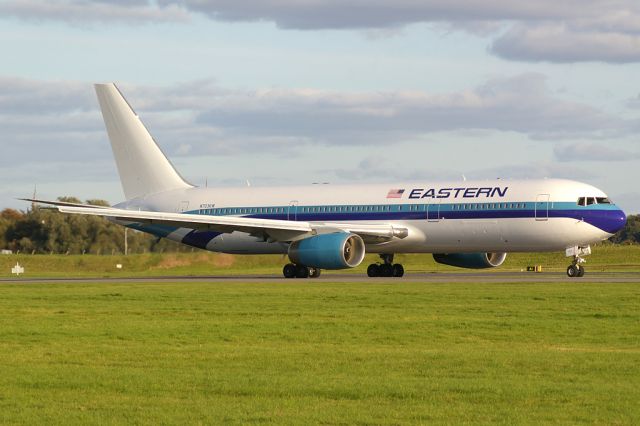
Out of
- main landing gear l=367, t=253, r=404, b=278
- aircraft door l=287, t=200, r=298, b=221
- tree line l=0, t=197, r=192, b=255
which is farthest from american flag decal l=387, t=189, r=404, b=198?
tree line l=0, t=197, r=192, b=255

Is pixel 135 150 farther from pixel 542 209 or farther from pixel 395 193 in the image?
pixel 542 209

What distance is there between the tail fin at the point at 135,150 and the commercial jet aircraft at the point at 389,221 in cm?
214

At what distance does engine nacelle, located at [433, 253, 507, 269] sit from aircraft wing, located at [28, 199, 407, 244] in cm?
487

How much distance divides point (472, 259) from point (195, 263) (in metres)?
17.9

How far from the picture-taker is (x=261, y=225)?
50500 millimetres

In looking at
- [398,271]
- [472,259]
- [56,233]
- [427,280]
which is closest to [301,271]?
[398,271]

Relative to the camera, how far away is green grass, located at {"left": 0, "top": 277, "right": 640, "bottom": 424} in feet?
43.2

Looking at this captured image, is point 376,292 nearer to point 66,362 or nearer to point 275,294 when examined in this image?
point 275,294

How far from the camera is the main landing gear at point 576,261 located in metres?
48.1

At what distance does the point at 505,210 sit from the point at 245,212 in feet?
44.8

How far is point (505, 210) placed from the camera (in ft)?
Answer: 161

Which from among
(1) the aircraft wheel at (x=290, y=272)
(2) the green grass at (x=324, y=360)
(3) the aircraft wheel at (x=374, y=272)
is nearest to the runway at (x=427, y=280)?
(1) the aircraft wheel at (x=290, y=272)

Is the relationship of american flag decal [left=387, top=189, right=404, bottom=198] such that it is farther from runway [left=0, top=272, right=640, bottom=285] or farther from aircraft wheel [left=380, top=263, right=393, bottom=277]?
runway [left=0, top=272, right=640, bottom=285]

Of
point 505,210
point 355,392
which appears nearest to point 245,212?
point 505,210
